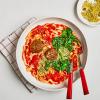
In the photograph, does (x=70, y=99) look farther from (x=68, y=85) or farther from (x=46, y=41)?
(x=46, y=41)

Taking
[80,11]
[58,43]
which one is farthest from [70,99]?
[80,11]

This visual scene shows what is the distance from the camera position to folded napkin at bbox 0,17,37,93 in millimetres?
1138

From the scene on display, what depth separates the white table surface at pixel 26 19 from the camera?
1146mm

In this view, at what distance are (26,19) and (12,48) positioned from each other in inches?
4.2

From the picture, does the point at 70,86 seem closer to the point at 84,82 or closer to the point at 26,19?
the point at 84,82

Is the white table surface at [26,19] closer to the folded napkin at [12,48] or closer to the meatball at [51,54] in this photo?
the folded napkin at [12,48]

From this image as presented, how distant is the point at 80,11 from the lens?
118 cm

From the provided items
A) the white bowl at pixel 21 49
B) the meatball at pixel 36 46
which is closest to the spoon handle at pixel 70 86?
the white bowl at pixel 21 49

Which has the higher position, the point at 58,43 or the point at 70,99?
the point at 58,43

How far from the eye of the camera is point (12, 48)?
1147 mm

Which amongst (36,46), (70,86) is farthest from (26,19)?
(70,86)

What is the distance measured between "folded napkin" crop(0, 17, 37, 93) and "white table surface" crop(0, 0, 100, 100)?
1cm

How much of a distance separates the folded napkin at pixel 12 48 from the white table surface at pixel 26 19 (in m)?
0.01

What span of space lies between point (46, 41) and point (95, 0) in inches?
8.7
